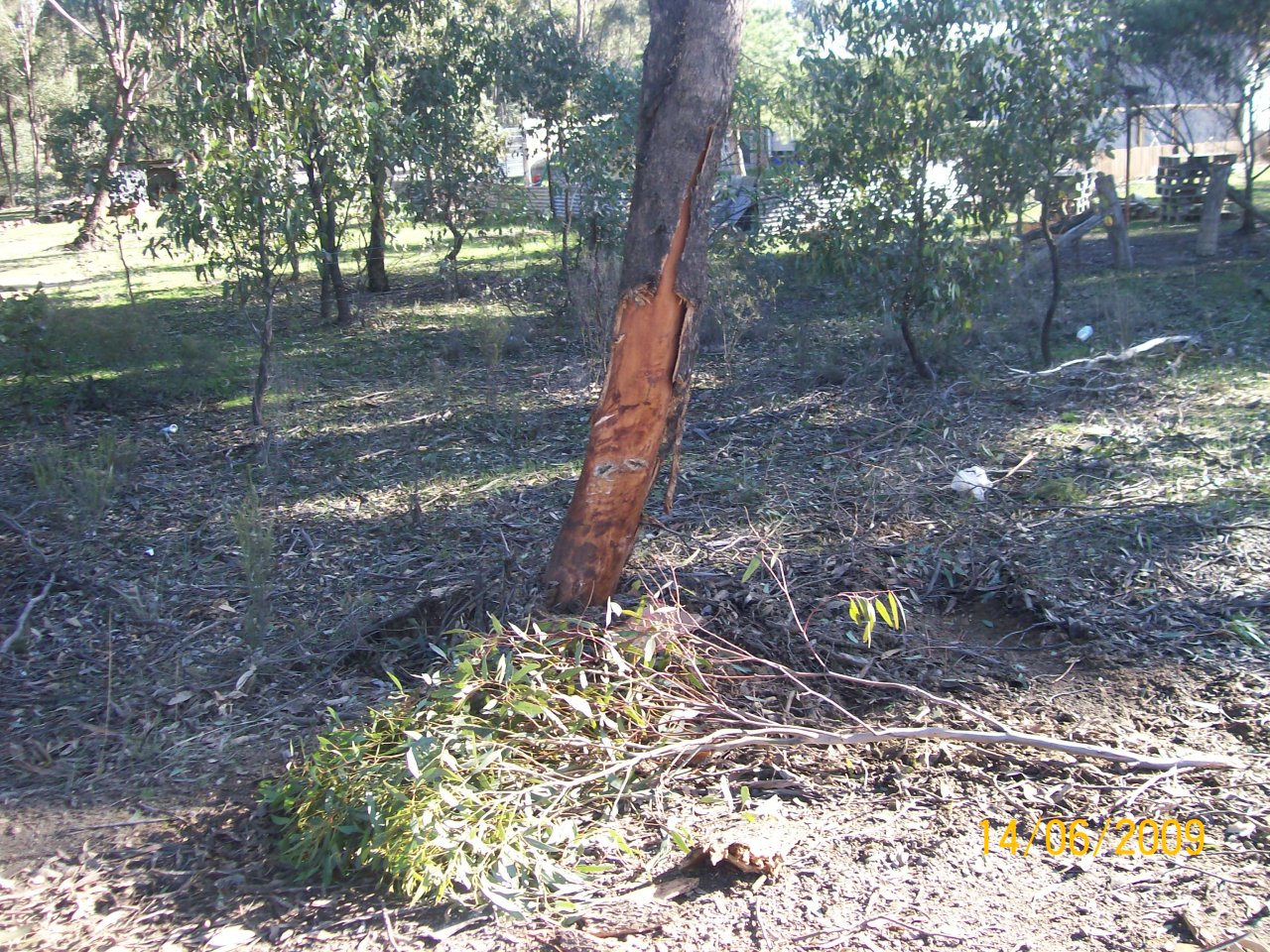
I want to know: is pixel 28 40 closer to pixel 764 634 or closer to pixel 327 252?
pixel 327 252

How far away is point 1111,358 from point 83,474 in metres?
8.05

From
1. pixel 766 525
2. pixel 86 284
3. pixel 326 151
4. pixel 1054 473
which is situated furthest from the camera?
pixel 86 284

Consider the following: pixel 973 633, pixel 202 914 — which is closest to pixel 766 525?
pixel 973 633

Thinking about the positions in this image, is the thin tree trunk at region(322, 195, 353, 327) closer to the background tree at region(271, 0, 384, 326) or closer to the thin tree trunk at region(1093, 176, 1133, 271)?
the background tree at region(271, 0, 384, 326)

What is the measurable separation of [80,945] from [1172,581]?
4.80 meters

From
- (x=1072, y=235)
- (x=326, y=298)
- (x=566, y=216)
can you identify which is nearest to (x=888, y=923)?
(x=566, y=216)

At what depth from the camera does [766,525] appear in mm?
5898

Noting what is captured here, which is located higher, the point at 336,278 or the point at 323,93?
the point at 323,93

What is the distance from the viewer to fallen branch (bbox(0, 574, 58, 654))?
16.1 feet

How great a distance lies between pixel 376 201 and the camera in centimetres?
979

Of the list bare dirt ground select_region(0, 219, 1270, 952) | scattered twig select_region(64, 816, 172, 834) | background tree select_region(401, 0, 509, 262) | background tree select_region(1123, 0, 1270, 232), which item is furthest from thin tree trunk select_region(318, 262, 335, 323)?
background tree select_region(1123, 0, 1270, 232)

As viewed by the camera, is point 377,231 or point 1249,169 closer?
point 377,231

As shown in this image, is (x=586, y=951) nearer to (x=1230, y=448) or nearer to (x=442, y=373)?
(x=1230, y=448)

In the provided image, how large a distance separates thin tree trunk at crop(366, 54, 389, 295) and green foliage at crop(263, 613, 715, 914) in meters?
5.49
